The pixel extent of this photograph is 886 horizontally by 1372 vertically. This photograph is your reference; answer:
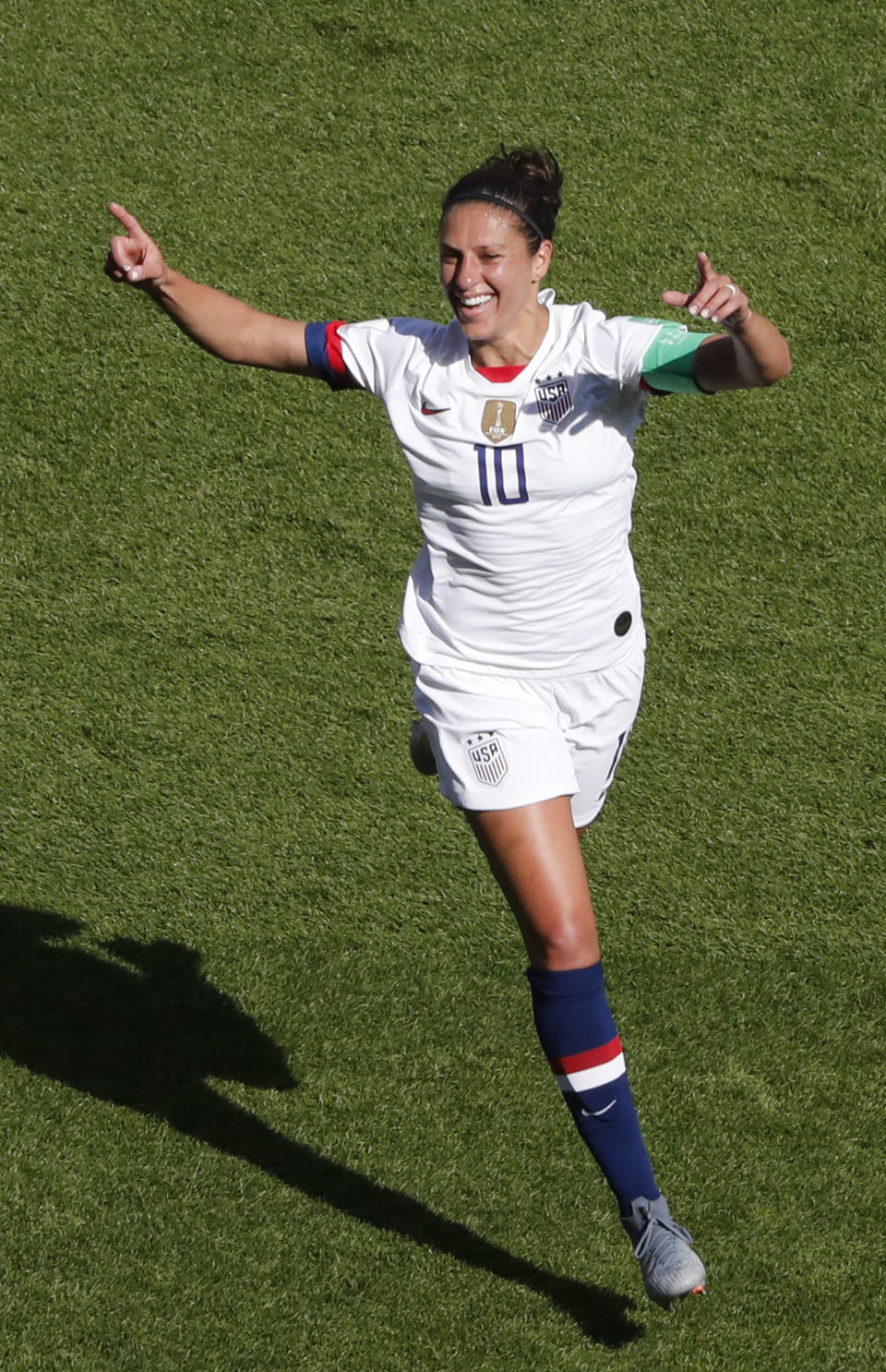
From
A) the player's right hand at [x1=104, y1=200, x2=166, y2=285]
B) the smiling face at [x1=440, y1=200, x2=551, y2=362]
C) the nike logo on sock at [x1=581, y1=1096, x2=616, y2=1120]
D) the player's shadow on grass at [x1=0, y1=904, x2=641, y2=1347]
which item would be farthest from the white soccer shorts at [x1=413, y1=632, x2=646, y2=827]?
the player's shadow on grass at [x1=0, y1=904, x2=641, y2=1347]

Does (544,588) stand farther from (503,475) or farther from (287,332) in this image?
(287,332)

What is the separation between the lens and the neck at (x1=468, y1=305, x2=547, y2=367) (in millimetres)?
3740

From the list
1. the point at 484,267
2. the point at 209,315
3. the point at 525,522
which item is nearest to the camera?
the point at 484,267

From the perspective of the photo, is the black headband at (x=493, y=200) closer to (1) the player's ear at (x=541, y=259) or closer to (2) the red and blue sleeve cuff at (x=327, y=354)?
(1) the player's ear at (x=541, y=259)

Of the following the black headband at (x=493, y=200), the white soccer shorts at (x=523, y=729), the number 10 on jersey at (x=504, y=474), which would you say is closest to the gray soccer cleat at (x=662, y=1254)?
the white soccer shorts at (x=523, y=729)

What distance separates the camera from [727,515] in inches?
236

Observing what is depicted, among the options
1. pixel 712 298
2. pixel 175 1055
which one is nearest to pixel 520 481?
pixel 712 298

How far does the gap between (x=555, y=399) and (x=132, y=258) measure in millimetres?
959

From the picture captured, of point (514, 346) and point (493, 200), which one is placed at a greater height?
point (493, 200)

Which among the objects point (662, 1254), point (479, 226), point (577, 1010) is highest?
point (479, 226)

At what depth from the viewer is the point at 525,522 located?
147 inches

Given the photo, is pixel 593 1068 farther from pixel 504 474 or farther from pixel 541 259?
pixel 541 259

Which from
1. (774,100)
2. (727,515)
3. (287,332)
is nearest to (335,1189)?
(287,332)

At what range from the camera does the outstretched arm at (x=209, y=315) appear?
3.74m
